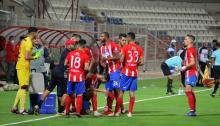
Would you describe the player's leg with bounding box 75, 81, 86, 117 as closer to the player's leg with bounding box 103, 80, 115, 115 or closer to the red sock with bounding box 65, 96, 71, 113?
the red sock with bounding box 65, 96, 71, 113

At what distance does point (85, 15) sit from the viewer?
155 feet

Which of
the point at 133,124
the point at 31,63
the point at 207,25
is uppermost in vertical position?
the point at 207,25

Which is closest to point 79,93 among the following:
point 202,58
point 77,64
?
point 77,64

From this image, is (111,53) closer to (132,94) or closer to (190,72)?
(132,94)

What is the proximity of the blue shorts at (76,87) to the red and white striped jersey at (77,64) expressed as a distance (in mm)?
110

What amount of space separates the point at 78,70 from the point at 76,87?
43 cm

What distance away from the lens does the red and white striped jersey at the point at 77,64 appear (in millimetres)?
15188

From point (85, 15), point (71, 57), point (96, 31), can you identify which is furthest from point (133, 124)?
point (85, 15)

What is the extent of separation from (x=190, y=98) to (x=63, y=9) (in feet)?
107

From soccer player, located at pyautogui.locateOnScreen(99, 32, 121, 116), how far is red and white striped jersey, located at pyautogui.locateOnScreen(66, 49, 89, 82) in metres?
1.15

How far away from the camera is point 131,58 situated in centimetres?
1600

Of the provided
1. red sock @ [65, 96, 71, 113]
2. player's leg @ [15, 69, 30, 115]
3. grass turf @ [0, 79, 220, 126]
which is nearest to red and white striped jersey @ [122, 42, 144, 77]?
grass turf @ [0, 79, 220, 126]

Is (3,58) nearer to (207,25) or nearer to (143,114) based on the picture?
(143,114)

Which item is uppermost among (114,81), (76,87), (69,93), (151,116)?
(114,81)
